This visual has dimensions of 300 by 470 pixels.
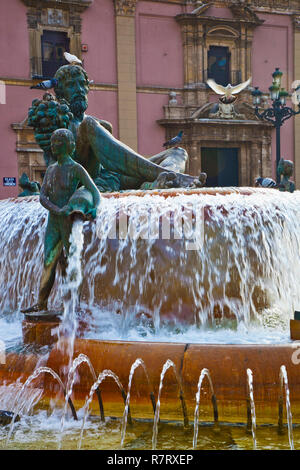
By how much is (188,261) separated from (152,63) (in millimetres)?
17561

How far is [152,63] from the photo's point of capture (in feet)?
68.2

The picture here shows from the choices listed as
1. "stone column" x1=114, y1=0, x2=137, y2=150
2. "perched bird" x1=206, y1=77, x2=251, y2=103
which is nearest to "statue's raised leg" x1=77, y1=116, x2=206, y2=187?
"stone column" x1=114, y1=0, x2=137, y2=150

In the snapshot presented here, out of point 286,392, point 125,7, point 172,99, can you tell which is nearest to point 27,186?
point 286,392

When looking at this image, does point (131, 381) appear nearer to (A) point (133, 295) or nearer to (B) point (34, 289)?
(A) point (133, 295)

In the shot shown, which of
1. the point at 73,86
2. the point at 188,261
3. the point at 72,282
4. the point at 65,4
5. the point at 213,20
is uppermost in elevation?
the point at 213,20

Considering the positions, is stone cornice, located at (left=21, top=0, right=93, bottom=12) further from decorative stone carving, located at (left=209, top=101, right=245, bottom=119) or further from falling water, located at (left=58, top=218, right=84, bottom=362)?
falling water, located at (left=58, top=218, right=84, bottom=362)

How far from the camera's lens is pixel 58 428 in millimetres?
3211

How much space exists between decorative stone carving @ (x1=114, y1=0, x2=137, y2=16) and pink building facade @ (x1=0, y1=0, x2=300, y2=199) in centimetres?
3

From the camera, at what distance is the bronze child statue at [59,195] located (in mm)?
3938

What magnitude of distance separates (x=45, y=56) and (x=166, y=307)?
16.8 meters

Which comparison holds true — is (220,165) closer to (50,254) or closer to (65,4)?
(65,4)

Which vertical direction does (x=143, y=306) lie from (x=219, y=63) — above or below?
below

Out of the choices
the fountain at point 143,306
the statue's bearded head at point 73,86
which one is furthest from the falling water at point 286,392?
the statue's bearded head at point 73,86
